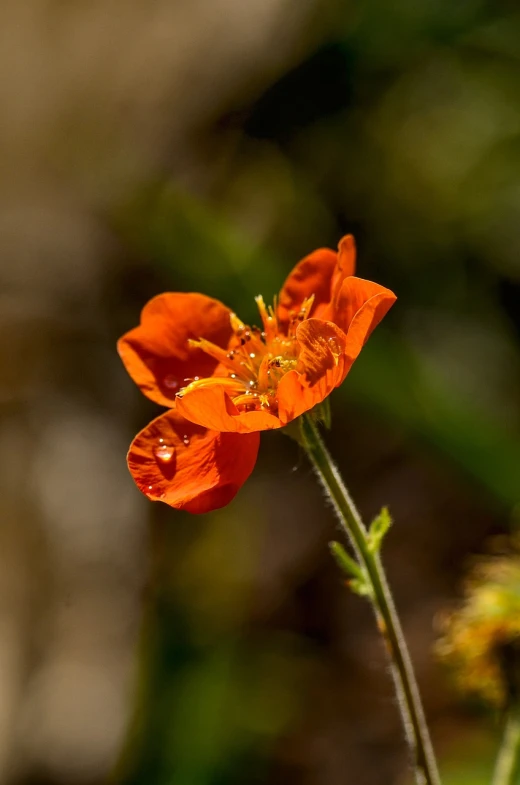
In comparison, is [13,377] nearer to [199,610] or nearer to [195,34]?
[199,610]

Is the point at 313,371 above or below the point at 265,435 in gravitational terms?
below

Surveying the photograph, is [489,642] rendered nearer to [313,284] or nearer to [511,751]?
[511,751]

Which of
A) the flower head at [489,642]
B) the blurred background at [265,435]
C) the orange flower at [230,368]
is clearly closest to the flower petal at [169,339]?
the orange flower at [230,368]

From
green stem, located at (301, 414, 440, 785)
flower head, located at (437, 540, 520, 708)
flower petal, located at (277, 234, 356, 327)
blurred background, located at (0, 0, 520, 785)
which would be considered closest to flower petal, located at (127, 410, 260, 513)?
green stem, located at (301, 414, 440, 785)

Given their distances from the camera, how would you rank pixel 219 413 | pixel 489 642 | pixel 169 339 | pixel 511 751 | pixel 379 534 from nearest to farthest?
pixel 219 413 < pixel 379 534 < pixel 169 339 < pixel 511 751 < pixel 489 642

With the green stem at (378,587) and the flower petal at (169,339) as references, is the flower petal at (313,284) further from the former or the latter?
the green stem at (378,587)

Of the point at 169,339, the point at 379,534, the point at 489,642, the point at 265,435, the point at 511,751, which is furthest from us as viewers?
the point at 265,435

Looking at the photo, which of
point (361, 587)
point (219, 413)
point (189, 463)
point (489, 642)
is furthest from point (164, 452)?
point (489, 642)

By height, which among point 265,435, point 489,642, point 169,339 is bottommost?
point 489,642
